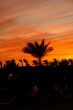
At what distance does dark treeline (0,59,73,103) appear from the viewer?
18.1 m

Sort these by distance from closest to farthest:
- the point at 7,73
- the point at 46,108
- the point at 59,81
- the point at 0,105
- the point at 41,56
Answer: the point at 46,108, the point at 0,105, the point at 7,73, the point at 59,81, the point at 41,56

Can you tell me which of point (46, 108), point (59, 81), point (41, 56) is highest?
point (41, 56)

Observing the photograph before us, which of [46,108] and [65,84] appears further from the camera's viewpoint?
[65,84]

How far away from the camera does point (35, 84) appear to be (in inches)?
734

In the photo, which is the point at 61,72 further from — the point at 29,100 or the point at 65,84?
the point at 29,100

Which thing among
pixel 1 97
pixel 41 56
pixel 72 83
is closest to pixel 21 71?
pixel 1 97

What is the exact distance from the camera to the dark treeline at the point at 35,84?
59.4 ft

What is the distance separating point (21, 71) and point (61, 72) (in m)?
2.80

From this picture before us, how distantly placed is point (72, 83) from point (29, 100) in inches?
118

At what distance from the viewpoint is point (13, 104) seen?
58.4 ft

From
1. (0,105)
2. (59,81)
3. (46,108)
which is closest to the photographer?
(46,108)

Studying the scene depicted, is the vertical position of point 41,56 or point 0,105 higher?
point 41,56

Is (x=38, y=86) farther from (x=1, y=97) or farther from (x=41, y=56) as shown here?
(x=41, y=56)

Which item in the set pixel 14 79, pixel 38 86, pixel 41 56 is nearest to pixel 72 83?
pixel 38 86
